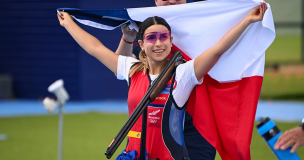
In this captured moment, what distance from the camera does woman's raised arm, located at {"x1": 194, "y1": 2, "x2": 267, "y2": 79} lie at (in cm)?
245

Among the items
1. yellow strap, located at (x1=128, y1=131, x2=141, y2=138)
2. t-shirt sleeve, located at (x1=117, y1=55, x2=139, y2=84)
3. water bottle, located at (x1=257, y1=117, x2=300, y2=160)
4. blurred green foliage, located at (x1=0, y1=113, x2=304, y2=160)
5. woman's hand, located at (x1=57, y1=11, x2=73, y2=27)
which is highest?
woman's hand, located at (x1=57, y1=11, x2=73, y2=27)

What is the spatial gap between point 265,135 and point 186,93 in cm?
95

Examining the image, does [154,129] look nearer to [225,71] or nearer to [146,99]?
[146,99]

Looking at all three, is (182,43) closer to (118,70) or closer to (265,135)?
(118,70)

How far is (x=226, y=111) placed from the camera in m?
2.88

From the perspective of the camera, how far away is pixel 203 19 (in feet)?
9.89

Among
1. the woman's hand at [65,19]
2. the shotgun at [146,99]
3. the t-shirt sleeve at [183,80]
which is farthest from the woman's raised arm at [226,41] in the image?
the woman's hand at [65,19]

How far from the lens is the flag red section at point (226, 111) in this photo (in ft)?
9.08

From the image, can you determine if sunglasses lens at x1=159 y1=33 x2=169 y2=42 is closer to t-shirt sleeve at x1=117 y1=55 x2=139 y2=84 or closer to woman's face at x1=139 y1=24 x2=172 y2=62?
woman's face at x1=139 y1=24 x2=172 y2=62

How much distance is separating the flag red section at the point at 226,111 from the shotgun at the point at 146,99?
39cm

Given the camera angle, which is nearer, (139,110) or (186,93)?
(139,110)

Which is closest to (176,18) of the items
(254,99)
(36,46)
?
(254,99)

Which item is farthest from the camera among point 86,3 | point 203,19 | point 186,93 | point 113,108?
point 86,3

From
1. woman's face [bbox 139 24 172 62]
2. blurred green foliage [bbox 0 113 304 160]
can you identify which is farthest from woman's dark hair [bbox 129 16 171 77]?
blurred green foliage [bbox 0 113 304 160]
